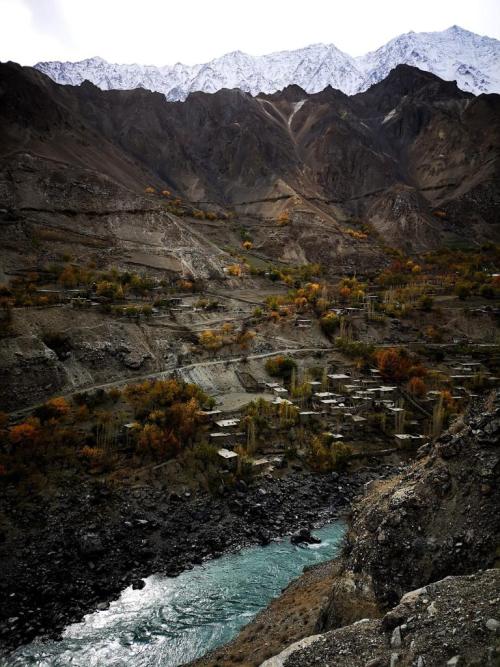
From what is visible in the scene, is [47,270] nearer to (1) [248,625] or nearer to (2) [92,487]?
(2) [92,487]

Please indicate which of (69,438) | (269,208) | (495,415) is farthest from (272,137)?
(495,415)

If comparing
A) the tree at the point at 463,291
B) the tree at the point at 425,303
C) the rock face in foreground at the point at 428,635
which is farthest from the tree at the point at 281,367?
the rock face in foreground at the point at 428,635

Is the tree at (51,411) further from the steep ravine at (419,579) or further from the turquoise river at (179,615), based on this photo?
the steep ravine at (419,579)

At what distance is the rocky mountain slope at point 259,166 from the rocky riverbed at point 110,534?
32413 mm

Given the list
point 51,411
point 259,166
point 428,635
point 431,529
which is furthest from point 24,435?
point 259,166

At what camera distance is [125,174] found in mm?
76312

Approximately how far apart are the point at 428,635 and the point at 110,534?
15.5 meters

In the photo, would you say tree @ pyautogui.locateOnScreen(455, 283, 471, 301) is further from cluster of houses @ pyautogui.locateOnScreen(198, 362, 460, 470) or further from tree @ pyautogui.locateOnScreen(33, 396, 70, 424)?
tree @ pyautogui.locateOnScreen(33, 396, 70, 424)

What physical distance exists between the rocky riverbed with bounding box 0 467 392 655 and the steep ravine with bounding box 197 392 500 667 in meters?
5.70

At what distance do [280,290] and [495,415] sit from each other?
45.8 m

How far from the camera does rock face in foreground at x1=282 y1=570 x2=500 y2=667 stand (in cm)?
650

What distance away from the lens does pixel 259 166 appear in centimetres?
9450

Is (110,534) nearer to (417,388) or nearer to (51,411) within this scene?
(51,411)

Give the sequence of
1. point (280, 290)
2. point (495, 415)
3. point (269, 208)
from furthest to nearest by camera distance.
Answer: point (269, 208)
point (280, 290)
point (495, 415)
